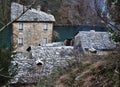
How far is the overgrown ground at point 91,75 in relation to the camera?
9320mm

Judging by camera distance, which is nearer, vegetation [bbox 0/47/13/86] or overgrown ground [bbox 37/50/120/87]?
overgrown ground [bbox 37/50/120/87]

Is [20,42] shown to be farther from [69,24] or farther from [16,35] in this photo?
[69,24]

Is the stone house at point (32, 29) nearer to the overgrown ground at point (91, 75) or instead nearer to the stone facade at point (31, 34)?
the stone facade at point (31, 34)

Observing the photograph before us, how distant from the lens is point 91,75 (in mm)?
10031

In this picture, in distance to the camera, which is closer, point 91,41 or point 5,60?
point 5,60

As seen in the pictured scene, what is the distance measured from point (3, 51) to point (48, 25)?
88.1ft

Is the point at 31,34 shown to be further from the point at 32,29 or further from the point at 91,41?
the point at 91,41

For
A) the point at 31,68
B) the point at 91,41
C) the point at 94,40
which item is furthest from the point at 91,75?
the point at 94,40

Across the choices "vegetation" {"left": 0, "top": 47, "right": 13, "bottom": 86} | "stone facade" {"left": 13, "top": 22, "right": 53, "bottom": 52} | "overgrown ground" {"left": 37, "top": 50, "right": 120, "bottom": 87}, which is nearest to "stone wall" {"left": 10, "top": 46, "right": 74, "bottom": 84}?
"vegetation" {"left": 0, "top": 47, "right": 13, "bottom": 86}

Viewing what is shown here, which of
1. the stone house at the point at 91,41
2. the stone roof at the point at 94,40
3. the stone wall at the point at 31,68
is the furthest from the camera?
the stone roof at the point at 94,40

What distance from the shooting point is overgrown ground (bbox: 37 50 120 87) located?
9320mm

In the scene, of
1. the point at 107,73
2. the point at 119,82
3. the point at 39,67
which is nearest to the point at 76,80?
the point at 107,73

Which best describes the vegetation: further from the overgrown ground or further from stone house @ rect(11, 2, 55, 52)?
stone house @ rect(11, 2, 55, 52)

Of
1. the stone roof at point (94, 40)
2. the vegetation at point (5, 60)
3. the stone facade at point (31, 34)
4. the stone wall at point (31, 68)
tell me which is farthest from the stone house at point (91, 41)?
the vegetation at point (5, 60)
